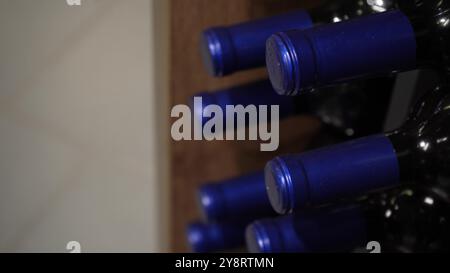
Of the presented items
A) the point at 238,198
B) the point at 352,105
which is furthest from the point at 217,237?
the point at 352,105

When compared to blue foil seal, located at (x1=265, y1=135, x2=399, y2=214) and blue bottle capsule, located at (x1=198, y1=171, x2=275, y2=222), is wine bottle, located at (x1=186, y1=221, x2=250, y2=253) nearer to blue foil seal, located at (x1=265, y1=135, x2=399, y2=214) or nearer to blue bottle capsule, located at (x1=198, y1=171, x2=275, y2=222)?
blue bottle capsule, located at (x1=198, y1=171, x2=275, y2=222)

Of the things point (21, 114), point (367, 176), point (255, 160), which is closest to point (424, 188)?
point (367, 176)

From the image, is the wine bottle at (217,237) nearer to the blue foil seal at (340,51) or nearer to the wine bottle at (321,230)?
the wine bottle at (321,230)

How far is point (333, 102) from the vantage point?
1.56ft

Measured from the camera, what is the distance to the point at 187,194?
0.54 metres

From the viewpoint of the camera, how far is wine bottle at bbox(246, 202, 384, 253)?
378mm

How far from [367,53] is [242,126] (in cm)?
15

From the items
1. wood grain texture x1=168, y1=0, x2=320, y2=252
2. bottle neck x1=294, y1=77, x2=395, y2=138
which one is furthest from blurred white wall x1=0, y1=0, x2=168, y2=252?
bottle neck x1=294, y1=77, x2=395, y2=138

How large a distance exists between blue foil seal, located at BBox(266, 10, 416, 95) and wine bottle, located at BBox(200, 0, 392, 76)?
0.05 meters


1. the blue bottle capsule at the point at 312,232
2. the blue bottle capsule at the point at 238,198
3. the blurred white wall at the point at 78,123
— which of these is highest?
the blurred white wall at the point at 78,123

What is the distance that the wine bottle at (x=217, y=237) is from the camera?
1.58 ft

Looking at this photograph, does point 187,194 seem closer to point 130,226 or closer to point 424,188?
point 130,226

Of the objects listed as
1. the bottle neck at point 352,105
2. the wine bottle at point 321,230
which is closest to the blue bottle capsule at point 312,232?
the wine bottle at point 321,230
